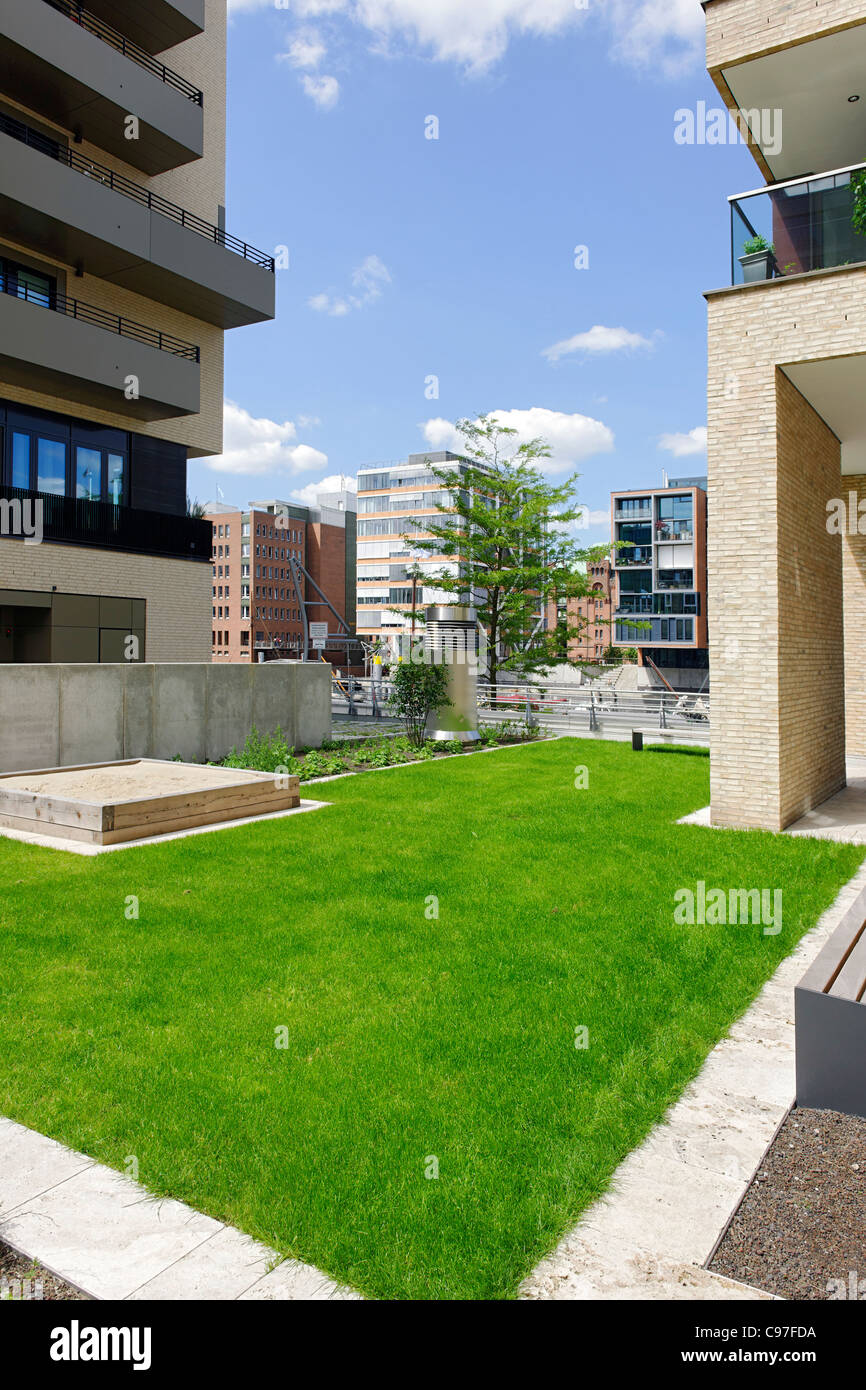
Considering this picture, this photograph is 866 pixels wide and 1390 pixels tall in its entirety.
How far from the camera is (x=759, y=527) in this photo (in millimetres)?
10492

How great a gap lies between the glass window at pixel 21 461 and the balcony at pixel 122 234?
15.3 ft

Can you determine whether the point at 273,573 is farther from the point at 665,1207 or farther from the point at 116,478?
the point at 665,1207

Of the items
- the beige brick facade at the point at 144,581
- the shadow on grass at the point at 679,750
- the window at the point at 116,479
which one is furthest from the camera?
the window at the point at 116,479

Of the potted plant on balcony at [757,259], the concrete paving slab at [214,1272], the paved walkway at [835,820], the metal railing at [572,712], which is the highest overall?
the potted plant on balcony at [757,259]

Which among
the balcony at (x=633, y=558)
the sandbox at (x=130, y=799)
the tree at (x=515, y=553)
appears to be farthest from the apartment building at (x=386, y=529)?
the sandbox at (x=130, y=799)

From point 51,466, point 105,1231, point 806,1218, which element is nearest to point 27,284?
point 51,466

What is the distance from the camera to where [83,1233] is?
325 centimetres

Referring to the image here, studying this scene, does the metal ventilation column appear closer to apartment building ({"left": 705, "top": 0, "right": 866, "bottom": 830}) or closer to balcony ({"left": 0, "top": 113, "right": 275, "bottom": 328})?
apartment building ({"left": 705, "top": 0, "right": 866, "bottom": 830})

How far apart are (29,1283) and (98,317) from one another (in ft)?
78.4

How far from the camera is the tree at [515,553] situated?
26.1m

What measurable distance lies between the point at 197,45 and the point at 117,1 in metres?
4.23

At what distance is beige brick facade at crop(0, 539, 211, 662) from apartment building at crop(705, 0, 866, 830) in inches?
637

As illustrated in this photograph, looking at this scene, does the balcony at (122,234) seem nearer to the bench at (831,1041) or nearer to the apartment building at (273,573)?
the bench at (831,1041)

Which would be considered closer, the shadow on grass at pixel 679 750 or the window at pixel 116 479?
the shadow on grass at pixel 679 750
